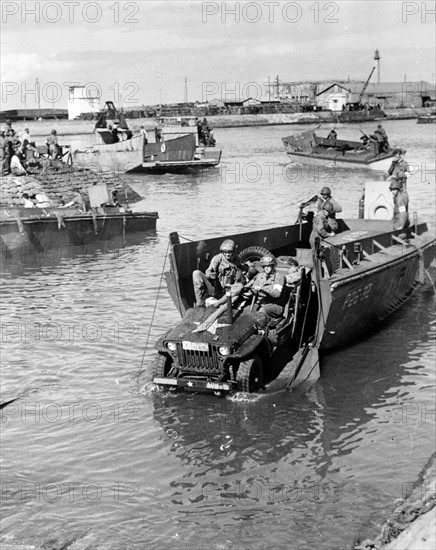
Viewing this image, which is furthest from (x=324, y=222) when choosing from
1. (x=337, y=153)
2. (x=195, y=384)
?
(x=337, y=153)

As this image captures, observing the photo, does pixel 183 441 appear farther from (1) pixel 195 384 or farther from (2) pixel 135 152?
(2) pixel 135 152

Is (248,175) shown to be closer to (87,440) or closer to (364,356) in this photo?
(364,356)

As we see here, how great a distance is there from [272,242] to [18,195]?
1428 centimetres

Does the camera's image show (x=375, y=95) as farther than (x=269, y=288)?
Yes

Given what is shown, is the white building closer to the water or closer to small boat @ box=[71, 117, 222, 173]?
small boat @ box=[71, 117, 222, 173]

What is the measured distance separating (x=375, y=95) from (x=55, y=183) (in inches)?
4163

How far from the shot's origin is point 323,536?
26.6ft

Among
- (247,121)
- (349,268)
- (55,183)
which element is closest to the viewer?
(349,268)

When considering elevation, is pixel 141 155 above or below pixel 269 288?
above

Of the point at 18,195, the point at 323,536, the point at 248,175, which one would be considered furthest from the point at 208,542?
the point at 248,175

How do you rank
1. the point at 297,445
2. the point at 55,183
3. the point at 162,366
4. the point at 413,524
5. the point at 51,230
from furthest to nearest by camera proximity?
the point at 55,183, the point at 51,230, the point at 162,366, the point at 297,445, the point at 413,524

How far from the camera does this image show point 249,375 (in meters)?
11.1

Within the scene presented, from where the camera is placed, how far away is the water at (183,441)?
27.7 feet

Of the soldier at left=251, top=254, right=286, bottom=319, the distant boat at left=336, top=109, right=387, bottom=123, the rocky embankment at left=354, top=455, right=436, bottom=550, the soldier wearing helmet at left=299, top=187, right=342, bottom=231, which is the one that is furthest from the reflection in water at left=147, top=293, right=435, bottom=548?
the distant boat at left=336, top=109, right=387, bottom=123
